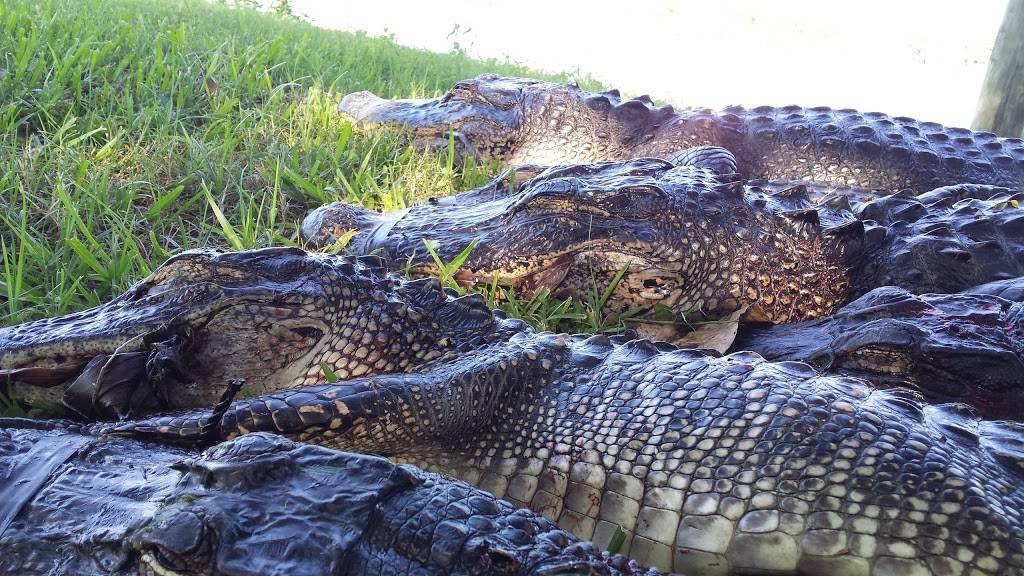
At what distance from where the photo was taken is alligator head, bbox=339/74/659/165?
14.8 ft

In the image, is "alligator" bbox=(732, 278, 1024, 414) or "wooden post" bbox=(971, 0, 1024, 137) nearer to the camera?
"alligator" bbox=(732, 278, 1024, 414)

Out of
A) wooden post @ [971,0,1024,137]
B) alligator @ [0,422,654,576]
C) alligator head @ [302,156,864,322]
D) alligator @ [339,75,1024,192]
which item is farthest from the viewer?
wooden post @ [971,0,1024,137]

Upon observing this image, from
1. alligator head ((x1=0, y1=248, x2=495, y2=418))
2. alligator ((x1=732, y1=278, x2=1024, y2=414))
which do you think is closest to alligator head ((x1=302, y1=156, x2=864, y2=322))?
alligator ((x1=732, y1=278, x2=1024, y2=414))

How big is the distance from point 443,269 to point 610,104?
7.43 ft

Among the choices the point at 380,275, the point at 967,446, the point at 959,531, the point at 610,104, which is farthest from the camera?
the point at 610,104

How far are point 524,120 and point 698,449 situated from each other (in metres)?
3.25

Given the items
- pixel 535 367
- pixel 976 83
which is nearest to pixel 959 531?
pixel 535 367

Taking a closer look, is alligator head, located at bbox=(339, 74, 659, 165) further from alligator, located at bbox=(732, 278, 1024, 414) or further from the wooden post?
the wooden post

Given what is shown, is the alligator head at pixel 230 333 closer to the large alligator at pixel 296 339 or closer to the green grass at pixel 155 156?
the large alligator at pixel 296 339

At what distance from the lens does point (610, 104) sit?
4.62 metres

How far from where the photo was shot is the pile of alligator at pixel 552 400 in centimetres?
114

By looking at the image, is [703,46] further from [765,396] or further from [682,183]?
[765,396]

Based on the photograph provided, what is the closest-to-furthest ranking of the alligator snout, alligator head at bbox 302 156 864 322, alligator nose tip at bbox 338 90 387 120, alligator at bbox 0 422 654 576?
alligator at bbox 0 422 654 576 → alligator head at bbox 302 156 864 322 → the alligator snout → alligator nose tip at bbox 338 90 387 120

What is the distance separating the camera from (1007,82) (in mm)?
6535
